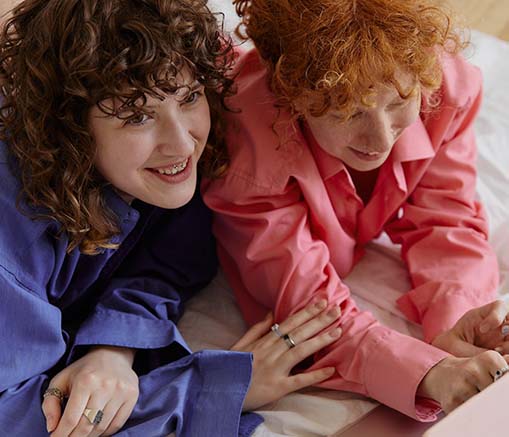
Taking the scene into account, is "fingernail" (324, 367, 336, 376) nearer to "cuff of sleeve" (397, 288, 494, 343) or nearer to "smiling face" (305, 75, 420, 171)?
"cuff of sleeve" (397, 288, 494, 343)

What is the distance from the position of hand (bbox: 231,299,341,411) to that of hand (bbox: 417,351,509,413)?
0.16 m

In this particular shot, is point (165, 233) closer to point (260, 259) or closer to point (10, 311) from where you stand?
point (260, 259)

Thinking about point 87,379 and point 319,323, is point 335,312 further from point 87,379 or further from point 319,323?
point 87,379

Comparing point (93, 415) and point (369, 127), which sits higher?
point (369, 127)

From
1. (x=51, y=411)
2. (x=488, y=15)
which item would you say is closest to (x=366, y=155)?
(x=51, y=411)

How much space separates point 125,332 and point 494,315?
481 mm

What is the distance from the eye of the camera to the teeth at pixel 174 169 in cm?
110

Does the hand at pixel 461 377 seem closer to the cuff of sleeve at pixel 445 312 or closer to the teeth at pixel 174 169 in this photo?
the cuff of sleeve at pixel 445 312

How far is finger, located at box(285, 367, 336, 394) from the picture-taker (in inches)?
46.2

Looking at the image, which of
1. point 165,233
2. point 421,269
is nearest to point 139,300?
point 165,233

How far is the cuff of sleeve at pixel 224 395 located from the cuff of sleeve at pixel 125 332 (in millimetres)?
61

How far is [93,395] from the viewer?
3.63 ft

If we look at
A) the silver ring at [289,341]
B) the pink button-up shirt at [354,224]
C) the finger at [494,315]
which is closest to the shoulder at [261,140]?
the pink button-up shirt at [354,224]

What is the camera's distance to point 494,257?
130 cm
